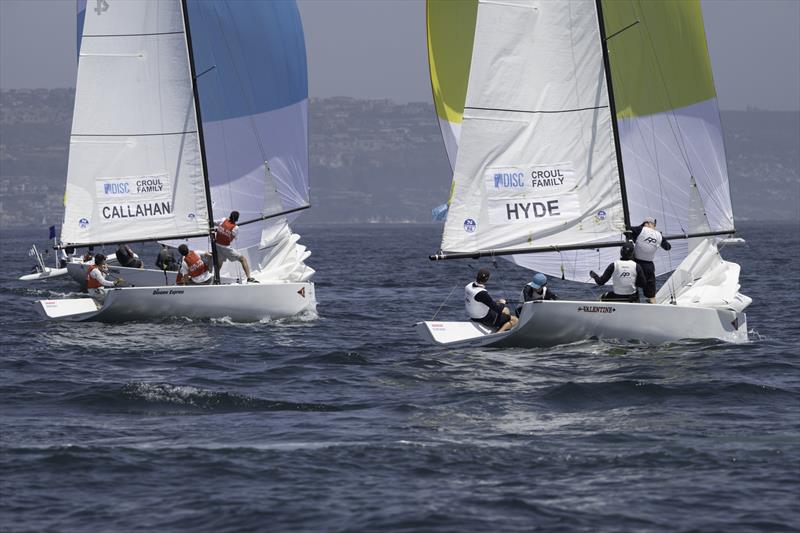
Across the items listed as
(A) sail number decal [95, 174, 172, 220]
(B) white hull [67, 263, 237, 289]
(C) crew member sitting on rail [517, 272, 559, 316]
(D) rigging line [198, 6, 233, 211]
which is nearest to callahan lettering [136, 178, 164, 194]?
(A) sail number decal [95, 174, 172, 220]

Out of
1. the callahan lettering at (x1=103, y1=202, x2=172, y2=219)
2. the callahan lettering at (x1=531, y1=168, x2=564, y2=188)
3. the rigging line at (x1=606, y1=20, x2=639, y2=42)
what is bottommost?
the callahan lettering at (x1=531, y1=168, x2=564, y2=188)

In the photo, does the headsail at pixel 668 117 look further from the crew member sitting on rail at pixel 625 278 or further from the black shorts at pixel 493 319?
the black shorts at pixel 493 319

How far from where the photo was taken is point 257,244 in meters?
28.3

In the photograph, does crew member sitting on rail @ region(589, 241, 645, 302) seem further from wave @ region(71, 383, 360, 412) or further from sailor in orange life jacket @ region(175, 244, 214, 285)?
sailor in orange life jacket @ region(175, 244, 214, 285)

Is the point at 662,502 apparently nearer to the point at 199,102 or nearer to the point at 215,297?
the point at 215,297

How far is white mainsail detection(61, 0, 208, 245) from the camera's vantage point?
25.9 metres

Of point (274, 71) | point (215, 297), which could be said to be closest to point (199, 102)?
point (274, 71)

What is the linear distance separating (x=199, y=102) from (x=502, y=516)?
17.2m

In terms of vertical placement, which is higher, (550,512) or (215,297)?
(215,297)

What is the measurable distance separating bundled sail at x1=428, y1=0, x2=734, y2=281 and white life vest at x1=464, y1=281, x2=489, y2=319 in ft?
1.87

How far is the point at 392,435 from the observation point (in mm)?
13742

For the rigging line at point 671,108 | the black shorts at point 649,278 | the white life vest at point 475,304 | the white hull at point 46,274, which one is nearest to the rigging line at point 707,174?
the rigging line at point 671,108

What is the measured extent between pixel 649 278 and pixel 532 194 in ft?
7.31

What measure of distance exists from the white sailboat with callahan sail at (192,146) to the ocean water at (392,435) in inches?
88.5
